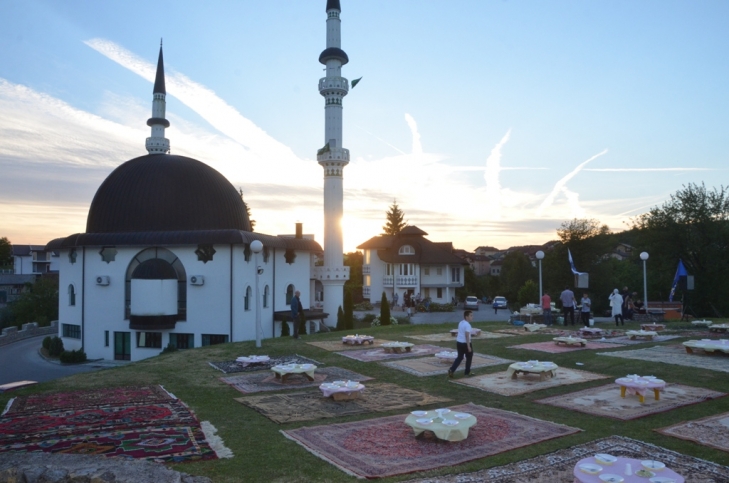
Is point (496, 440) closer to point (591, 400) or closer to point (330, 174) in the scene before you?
point (591, 400)

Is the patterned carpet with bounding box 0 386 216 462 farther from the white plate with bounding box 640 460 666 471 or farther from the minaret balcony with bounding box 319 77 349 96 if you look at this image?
the minaret balcony with bounding box 319 77 349 96

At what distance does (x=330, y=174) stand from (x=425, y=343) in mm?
20861

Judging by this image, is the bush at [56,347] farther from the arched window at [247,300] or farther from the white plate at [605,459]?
the white plate at [605,459]

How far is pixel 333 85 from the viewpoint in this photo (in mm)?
38625

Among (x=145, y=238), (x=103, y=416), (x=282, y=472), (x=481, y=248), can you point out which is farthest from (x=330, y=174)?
(x=481, y=248)

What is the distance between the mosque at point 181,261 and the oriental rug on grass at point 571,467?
2407 cm

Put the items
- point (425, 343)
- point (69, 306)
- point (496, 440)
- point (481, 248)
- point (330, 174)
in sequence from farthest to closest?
point (481, 248)
point (330, 174)
point (69, 306)
point (425, 343)
point (496, 440)

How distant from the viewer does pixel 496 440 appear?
27.4ft

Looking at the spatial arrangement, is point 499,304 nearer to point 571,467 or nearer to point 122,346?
point 122,346

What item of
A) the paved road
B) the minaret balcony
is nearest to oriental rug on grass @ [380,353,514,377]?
the paved road

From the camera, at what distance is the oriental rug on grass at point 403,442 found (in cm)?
744

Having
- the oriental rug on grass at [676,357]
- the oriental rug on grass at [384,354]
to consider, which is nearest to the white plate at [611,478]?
the oriental rug on grass at [676,357]

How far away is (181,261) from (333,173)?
12.8 meters

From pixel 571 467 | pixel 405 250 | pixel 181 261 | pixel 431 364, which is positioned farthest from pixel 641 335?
pixel 405 250
